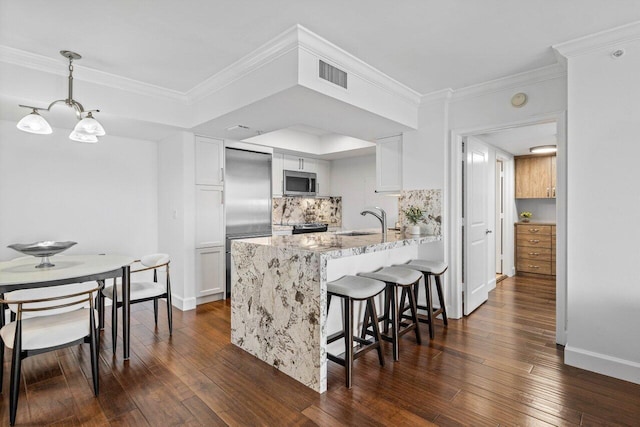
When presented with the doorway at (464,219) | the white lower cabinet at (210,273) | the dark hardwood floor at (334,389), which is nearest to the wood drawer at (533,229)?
the doorway at (464,219)

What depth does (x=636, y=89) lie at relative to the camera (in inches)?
91.7

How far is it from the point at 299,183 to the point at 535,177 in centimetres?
440

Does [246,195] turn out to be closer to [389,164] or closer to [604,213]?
[389,164]

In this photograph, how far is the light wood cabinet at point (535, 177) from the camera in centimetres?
597

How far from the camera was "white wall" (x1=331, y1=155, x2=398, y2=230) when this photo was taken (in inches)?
231

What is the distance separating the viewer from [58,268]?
2596mm

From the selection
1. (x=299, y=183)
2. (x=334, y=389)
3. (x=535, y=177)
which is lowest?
(x=334, y=389)

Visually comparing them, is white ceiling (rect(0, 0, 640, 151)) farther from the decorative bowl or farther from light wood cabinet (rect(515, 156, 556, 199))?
light wood cabinet (rect(515, 156, 556, 199))

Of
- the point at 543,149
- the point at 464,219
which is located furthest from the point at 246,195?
the point at 543,149

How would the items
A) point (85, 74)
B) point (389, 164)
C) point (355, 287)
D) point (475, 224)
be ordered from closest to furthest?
point (355, 287), point (85, 74), point (475, 224), point (389, 164)

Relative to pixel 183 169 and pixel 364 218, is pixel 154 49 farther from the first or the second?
pixel 364 218

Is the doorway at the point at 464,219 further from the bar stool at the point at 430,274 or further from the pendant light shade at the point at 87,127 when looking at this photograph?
the pendant light shade at the point at 87,127

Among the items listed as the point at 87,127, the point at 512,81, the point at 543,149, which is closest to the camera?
the point at 87,127

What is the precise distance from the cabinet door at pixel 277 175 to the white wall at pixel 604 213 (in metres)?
3.97
